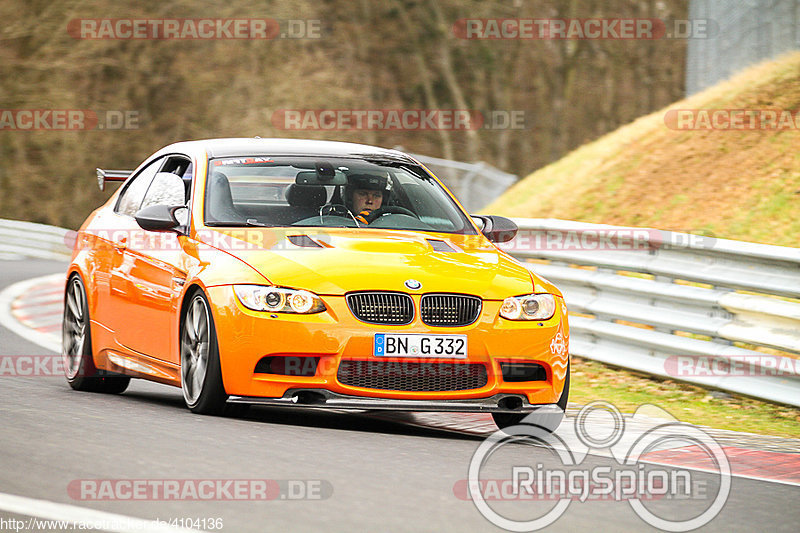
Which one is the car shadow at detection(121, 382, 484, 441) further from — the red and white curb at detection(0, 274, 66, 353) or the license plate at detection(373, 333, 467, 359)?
the red and white curb at detection(0, 274, 66, 353)

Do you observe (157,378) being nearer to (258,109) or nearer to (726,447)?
(726,447)

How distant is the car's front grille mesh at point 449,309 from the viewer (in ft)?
24.7

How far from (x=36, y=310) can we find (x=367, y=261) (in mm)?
Result: 9050

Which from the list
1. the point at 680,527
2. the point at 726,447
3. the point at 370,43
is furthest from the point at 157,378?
the point at 370,43

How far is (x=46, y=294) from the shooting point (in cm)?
1784

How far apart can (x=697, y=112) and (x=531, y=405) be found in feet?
33.0

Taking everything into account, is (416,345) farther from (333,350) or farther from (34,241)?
(34,241)

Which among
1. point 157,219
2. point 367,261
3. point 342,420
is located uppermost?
point 157,219

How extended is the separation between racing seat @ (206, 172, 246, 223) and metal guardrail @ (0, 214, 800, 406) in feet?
11.7

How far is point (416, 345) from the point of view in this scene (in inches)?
293

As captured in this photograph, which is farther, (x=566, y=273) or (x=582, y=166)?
(x=582, y=166)

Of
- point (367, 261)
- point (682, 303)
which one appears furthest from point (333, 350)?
point (682, 303)
